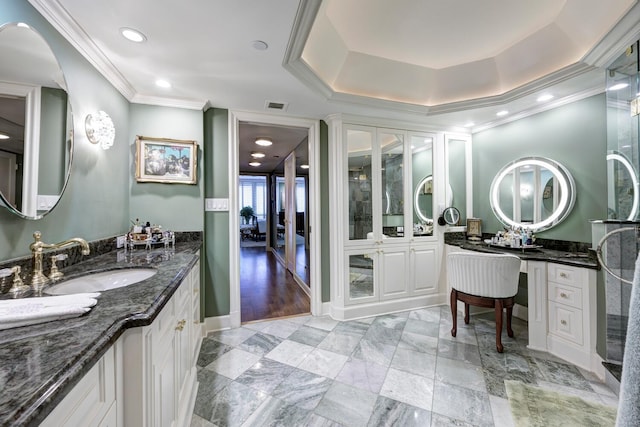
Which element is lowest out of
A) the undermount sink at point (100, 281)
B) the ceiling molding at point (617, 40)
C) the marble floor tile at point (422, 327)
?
the marble floor tile at point (422, 327)

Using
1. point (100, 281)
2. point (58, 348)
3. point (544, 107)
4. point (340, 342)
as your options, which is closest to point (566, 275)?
point (544, 107)

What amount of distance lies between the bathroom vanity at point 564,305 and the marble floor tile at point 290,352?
1.99m

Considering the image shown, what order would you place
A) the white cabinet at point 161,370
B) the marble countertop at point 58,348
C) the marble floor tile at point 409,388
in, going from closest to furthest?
the marble countertop at point 58,348 → the white cabinet at point 161,370 → the marble floor tile at point 409,388

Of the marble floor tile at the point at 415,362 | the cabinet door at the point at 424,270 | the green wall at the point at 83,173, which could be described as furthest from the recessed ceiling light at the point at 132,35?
the cabinet door at the point at 424,270

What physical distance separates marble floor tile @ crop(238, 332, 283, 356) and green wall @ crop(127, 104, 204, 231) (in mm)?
1196

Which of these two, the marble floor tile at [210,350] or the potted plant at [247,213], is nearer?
the marble floor tile at [210,350]

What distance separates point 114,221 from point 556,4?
12.4 feet

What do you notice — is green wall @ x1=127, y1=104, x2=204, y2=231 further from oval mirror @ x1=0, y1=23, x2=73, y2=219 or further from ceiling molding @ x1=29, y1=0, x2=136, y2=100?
oval mirror @ x1=0, y1=23, x2=73, y2=219

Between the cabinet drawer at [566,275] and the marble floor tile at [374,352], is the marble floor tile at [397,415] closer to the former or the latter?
the marble floor tile at [374,352]

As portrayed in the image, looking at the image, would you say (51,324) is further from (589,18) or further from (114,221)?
(589,18)

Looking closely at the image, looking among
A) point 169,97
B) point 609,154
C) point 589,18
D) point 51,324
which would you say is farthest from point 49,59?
point 609,154

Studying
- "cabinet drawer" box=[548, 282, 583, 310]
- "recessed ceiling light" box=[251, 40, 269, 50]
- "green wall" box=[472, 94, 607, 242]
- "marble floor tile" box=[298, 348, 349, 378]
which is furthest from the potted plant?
"cabinet drawer" box=[548, 282, 583, 310]

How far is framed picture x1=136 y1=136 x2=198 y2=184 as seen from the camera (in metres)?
2.38

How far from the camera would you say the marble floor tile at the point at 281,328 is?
2.59 m
